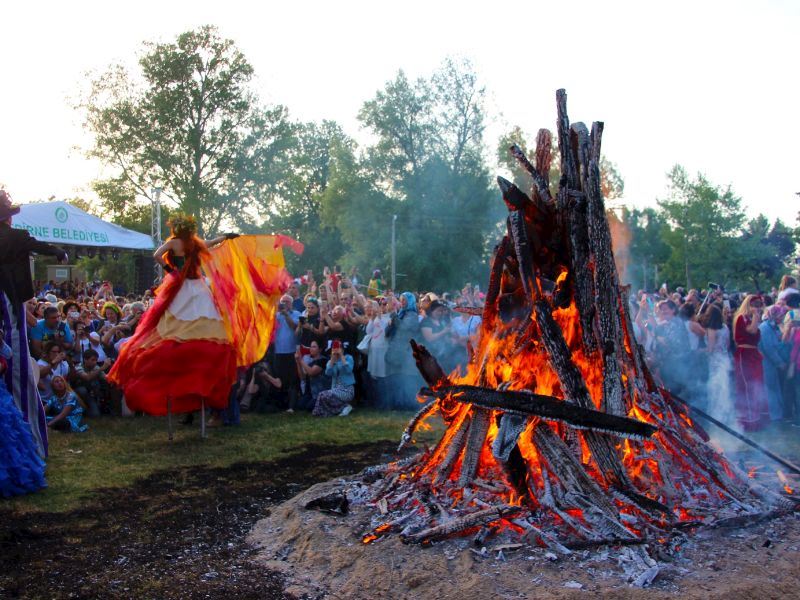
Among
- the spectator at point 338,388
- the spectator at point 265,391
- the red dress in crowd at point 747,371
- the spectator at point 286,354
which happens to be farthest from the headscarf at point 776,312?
the spectator at point 265,391

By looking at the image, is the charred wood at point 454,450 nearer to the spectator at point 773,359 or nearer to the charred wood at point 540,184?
the charred wood at point 540,184

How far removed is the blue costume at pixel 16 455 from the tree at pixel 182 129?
99.0 feet

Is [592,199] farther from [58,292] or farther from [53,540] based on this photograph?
[58,292]

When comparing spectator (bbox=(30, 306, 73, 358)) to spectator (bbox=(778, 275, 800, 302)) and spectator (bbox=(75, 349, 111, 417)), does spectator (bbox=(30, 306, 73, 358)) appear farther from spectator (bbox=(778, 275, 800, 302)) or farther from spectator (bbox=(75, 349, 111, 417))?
spectator (bbox=(778, 275, 800, 302))

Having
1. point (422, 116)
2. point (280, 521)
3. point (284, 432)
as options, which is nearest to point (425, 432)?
point (284, 432)

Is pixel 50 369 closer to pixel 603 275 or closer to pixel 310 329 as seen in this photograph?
pixel 310 329

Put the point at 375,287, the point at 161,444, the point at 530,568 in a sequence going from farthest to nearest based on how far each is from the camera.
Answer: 1. the point at 375,287
2. the point at 161,444
3. the point at 530,568

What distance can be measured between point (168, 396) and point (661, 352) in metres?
6.80

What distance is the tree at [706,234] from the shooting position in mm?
43219

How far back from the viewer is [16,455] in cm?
673

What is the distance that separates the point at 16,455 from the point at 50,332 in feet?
16.6

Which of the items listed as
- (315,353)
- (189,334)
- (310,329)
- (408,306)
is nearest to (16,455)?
(189,334)

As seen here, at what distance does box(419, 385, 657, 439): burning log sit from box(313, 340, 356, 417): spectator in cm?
675

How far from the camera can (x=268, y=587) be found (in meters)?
4.36
